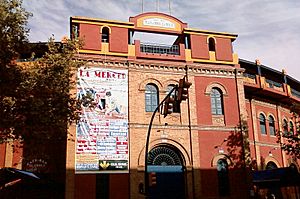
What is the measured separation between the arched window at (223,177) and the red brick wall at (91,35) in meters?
10.2

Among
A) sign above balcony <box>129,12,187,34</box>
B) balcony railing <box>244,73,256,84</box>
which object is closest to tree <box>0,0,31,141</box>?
sign above balcony <box>129,12,187,34</box>

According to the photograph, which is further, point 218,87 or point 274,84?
point 274,84

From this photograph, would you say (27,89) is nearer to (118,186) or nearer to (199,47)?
(118,186)

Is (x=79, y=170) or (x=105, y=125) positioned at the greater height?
(x=105, y=125)

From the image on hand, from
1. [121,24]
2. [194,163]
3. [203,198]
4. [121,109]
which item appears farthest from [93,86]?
[203,198]

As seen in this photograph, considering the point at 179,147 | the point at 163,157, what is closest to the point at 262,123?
the point at 179,147

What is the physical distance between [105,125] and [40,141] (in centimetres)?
753

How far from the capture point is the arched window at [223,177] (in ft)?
76.1

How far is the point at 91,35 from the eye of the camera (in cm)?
2359

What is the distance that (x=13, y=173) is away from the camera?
54.5ft

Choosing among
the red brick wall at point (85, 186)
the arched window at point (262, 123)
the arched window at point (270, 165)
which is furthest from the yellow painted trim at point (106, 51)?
the arched window at point (270, 165)

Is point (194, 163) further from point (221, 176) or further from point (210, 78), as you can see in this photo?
point (210, 78)

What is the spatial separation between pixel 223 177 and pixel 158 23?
10.5 meters

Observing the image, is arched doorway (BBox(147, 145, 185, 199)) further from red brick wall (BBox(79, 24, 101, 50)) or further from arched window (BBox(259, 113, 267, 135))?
arched window (BBox(259, 113, 267, 135))
